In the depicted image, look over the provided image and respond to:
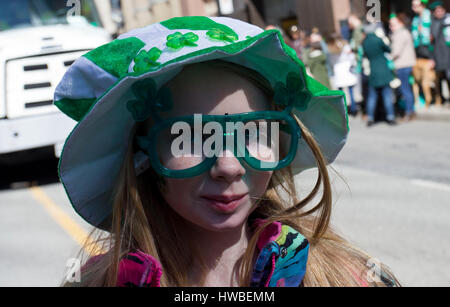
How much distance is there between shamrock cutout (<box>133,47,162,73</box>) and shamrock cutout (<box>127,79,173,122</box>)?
4 cm

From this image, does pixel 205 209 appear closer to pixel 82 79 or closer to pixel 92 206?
pixel 92 206

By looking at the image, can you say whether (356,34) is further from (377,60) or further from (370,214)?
(370,214)

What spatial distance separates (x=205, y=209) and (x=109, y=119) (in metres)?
0.35

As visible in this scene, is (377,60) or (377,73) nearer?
(377,60)

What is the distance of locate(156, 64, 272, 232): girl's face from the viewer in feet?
5.02

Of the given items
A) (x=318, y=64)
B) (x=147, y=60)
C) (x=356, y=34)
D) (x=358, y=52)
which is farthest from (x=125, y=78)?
(x=356, y=34)

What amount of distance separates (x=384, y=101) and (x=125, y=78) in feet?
31.3

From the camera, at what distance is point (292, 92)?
5.37 ft

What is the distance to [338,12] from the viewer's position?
18031mm

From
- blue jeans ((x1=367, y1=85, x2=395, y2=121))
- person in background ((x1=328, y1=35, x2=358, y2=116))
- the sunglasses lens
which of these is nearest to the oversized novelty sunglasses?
the sunglasses lens

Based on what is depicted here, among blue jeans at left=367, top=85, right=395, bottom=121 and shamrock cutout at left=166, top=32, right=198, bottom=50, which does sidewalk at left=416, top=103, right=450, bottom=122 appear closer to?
blue jeans at left=367, top=85, right=395, bottom=121

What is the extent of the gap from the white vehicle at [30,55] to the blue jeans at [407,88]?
543 centimetres

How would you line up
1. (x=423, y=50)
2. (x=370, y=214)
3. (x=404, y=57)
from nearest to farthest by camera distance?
(x=370, y=214) < (x=404, y=57) < (x=423, y=50)

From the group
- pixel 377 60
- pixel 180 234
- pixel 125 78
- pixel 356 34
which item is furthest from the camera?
pixel 356 34
